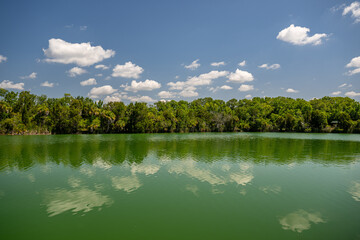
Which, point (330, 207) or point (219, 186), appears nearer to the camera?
point (330, 207)

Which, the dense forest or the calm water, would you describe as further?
the dense forest

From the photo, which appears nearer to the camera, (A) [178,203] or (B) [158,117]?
(A) [178,203]

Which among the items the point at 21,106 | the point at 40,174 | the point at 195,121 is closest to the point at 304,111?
the point at 195,121

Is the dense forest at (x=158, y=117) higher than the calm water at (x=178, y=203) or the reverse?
higher

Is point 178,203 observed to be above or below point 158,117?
below

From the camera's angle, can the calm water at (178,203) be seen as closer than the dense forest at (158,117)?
Yes

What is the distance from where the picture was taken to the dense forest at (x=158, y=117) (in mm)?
65812

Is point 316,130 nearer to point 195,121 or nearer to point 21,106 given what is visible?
point 195,121

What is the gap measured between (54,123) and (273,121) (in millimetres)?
91157

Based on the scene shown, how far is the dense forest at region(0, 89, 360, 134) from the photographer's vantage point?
65812mm

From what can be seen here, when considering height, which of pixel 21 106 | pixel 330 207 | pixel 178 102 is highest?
pixel 178 102

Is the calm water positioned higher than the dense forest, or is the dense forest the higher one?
the dense forest

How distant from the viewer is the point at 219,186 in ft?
39.1

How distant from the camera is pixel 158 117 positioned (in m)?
81.8
